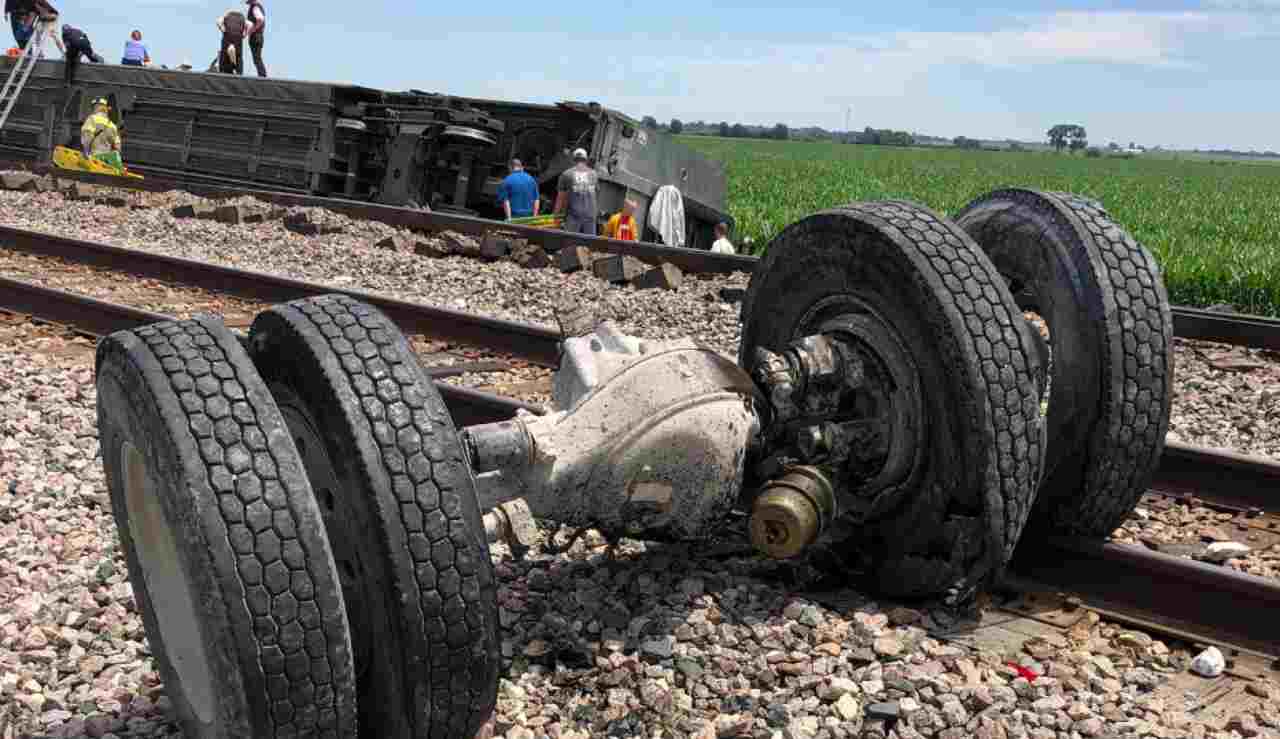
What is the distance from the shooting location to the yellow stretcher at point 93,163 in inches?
753

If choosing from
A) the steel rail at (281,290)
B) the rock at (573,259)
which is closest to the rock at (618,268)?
the rock at (573,259)

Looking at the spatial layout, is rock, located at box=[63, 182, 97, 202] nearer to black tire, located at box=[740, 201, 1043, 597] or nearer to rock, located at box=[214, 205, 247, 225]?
rock, located at box=[214, 205, 247, 225]

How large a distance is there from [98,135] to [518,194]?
8151 mm

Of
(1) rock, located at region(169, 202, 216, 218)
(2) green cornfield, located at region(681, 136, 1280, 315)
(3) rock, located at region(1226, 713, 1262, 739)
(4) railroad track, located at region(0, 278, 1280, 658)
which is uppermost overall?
(2) green cornfield, located at region(681, 136, 1280, 315)

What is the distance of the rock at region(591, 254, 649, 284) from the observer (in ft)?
35.0

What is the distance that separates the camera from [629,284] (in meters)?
10.7

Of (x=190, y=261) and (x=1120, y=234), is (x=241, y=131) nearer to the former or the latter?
(x=190, y=261)

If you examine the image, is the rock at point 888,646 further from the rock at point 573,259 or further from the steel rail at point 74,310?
the rock at point 573,259

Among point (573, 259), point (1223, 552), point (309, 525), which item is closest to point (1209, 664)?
point (1223, 552)

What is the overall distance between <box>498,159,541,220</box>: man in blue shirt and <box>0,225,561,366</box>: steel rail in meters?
5.16

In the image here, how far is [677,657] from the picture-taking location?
141 inches

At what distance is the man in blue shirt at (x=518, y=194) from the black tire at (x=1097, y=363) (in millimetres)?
11212

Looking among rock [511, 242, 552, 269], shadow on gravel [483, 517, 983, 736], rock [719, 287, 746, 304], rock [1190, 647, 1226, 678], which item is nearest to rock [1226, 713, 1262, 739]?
rock [1190, 647, 1226, 678]

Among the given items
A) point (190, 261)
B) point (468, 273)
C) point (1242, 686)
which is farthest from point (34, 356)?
point (1242, 686)
